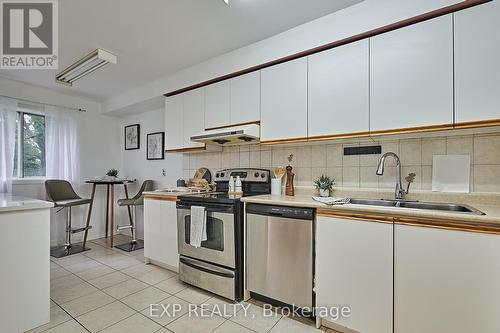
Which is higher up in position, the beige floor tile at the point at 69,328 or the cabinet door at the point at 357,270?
the cabinet door at the point at 357,270

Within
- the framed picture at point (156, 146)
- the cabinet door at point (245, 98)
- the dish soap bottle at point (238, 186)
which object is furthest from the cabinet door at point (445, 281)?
the framed picture at point (156, 146)

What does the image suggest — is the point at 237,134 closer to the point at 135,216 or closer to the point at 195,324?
the point at 195,324

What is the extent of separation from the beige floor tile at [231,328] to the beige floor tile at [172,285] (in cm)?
73

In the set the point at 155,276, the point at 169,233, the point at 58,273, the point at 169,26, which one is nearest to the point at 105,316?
the point at 155,276

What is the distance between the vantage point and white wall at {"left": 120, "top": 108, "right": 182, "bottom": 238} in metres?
3.65

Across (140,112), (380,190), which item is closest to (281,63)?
(380,190)

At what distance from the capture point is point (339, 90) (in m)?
1.88

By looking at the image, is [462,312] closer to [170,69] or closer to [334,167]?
[334,167]

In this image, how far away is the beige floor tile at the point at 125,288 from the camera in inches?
87.0

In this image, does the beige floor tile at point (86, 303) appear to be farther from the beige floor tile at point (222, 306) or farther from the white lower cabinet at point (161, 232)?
the beige floor tile at point (222, 306)

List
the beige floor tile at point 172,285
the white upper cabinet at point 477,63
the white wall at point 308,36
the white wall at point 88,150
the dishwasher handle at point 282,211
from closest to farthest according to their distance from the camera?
the white upper cabinet at point 477,63 → the white wall at point 308,36 → the dishwasher handle at point 282,211 → the beige floor tile at point 172,285 → the white wall at point 88,150

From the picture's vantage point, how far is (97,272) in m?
2.69

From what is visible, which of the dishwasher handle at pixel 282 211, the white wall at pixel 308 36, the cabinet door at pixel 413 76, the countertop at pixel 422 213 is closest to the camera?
the countertop at pixel 422 213

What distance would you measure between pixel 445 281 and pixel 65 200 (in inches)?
169
